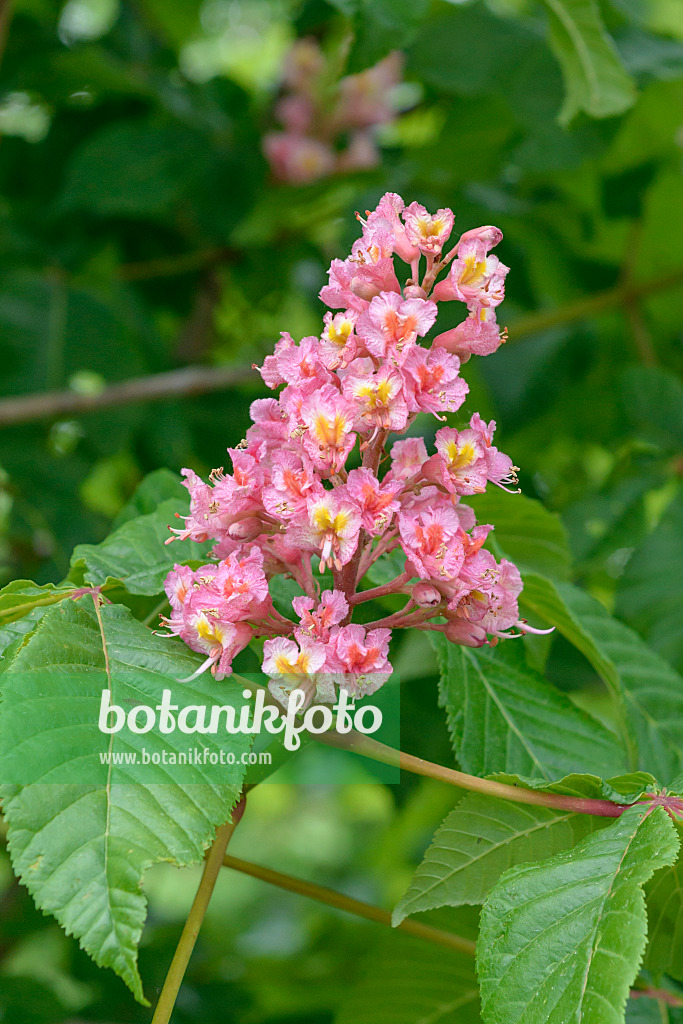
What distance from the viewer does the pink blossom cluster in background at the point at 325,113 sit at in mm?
2283

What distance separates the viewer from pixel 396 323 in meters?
0.75

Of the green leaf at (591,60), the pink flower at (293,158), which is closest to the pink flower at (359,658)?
the green leaf at (591,60)

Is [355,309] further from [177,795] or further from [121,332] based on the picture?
[121,332]

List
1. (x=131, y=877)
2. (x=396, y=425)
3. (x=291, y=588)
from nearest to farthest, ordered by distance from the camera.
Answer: (x=131, y=877), (x=396, y=425), (x=291, y=588)

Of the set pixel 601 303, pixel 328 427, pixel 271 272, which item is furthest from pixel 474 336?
pixel 271 272

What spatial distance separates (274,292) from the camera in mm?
2406

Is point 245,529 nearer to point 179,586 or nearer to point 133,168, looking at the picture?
point 179,586

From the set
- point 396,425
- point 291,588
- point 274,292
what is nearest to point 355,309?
point 396,425

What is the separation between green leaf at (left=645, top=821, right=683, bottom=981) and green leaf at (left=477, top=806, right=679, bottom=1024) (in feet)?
0.46

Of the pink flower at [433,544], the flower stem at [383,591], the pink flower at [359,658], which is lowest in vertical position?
the pink flower at [359,658]

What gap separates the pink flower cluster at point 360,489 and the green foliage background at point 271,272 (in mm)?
777

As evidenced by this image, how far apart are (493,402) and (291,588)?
4.60 ft

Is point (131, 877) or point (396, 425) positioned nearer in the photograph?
point (131, 877)

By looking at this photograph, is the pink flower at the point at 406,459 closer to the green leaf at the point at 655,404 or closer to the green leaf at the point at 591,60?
the green leaf at the point at 591,60
